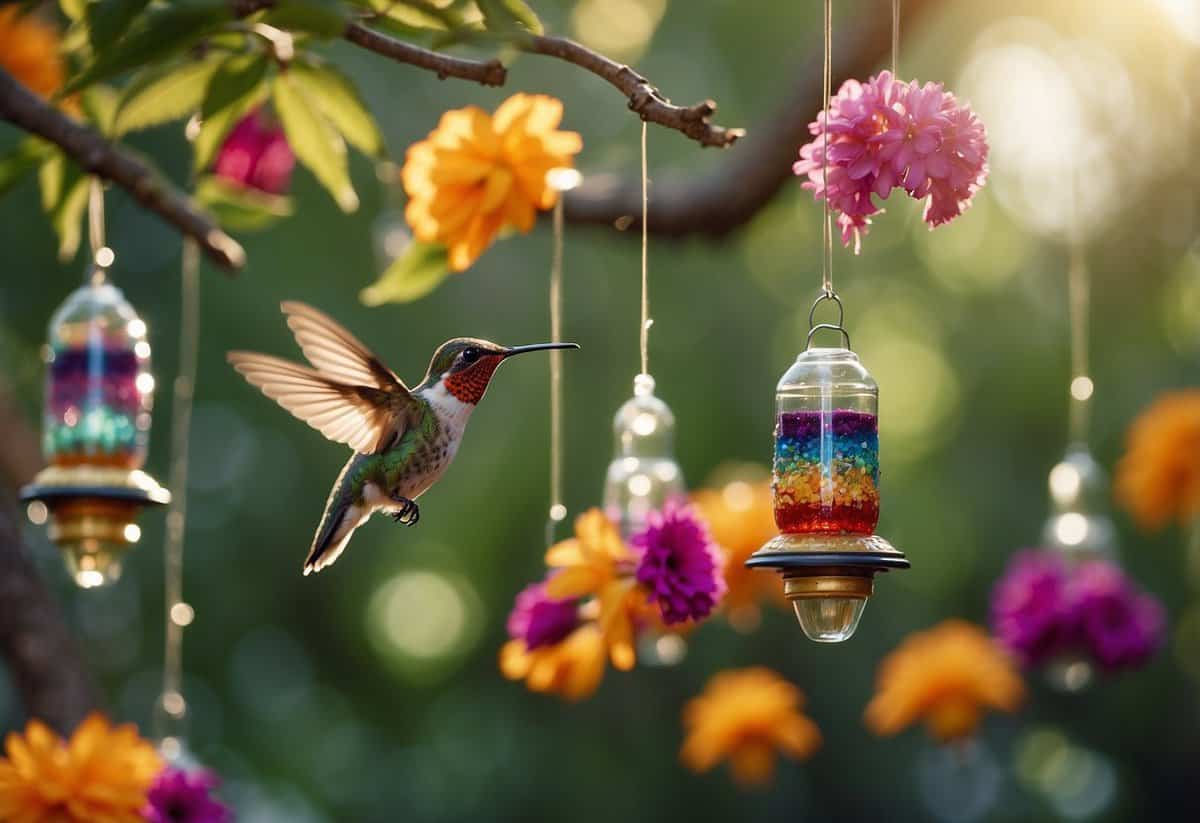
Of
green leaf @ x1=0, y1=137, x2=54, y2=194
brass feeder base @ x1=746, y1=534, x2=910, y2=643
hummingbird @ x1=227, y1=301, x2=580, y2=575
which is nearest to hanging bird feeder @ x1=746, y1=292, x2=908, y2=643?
brass feeder base @ x1=746, y1=534, x2=910, y2=643

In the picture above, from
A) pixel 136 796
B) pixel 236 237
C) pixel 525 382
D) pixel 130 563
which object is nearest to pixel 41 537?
pixel 130 563

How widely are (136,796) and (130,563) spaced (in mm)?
6550

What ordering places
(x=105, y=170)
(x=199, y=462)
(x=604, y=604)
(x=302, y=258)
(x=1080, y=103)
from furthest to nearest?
(x=199, y=462), (x=302, y=258), (x=1080, y=103), (x=105, y=170), (x=604, y=604)

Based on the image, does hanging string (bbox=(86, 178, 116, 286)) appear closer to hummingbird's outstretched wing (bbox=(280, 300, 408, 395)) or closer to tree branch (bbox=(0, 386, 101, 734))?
hummingbird's outstretched wing (bbox=(280, 300, 408, 395))

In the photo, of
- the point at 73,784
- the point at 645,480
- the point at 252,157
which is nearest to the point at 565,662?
the point at 73,784

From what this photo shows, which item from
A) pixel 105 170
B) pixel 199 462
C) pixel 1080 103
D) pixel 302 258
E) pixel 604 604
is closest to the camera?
pixel 604 604

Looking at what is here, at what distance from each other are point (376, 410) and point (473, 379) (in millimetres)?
236

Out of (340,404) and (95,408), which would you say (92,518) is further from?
(340,404)

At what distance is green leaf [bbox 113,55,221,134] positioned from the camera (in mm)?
2986

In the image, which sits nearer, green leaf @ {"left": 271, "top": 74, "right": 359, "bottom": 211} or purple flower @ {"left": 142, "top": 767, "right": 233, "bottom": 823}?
green leaf @ {"left": 271, "top": 74, "right": 359, "bottom": 211}

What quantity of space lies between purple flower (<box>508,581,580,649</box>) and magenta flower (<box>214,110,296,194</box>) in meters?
1.69

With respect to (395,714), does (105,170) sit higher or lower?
higher

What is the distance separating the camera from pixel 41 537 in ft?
30.2

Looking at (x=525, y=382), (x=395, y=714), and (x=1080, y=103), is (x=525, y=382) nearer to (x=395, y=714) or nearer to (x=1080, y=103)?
(x=395, y=714)
